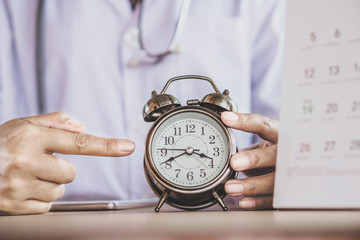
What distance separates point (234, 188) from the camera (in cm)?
73

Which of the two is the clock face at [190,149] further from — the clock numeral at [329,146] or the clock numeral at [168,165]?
the clock numeral at [329,146]

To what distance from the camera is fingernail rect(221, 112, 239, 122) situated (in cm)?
75

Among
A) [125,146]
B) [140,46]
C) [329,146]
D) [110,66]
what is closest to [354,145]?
[329,146]

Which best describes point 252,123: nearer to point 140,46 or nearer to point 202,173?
point 202,173

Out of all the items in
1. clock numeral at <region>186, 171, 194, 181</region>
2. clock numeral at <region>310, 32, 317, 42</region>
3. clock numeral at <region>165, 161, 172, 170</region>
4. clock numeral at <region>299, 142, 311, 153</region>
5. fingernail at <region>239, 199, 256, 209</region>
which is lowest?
fingernail at <region>239, 199, 256, 209</region>

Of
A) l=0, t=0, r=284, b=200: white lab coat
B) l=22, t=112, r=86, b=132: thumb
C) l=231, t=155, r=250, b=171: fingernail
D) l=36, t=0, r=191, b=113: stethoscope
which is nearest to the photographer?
l=231, t=155, r=250, b=171: fingernail

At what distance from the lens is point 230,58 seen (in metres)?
1.41

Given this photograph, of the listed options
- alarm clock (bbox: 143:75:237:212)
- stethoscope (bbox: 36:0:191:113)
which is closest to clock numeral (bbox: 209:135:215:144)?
alarm clock (bbox: 143:75:237:212)

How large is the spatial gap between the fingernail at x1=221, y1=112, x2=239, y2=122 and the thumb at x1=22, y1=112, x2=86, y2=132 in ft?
1.05

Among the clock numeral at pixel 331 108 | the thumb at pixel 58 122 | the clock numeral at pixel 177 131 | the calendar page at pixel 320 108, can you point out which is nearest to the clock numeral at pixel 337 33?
the calendar page at pixel 320 108

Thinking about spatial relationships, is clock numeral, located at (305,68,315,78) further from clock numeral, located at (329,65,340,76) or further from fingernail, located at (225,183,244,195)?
fingernail, located at (225,183,244,195)

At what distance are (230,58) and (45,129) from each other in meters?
0.80

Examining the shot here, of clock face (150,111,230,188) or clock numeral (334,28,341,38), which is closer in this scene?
clock numeral (334,28,341,38)

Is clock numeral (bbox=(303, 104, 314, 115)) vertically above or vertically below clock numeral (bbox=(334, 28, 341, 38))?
below
